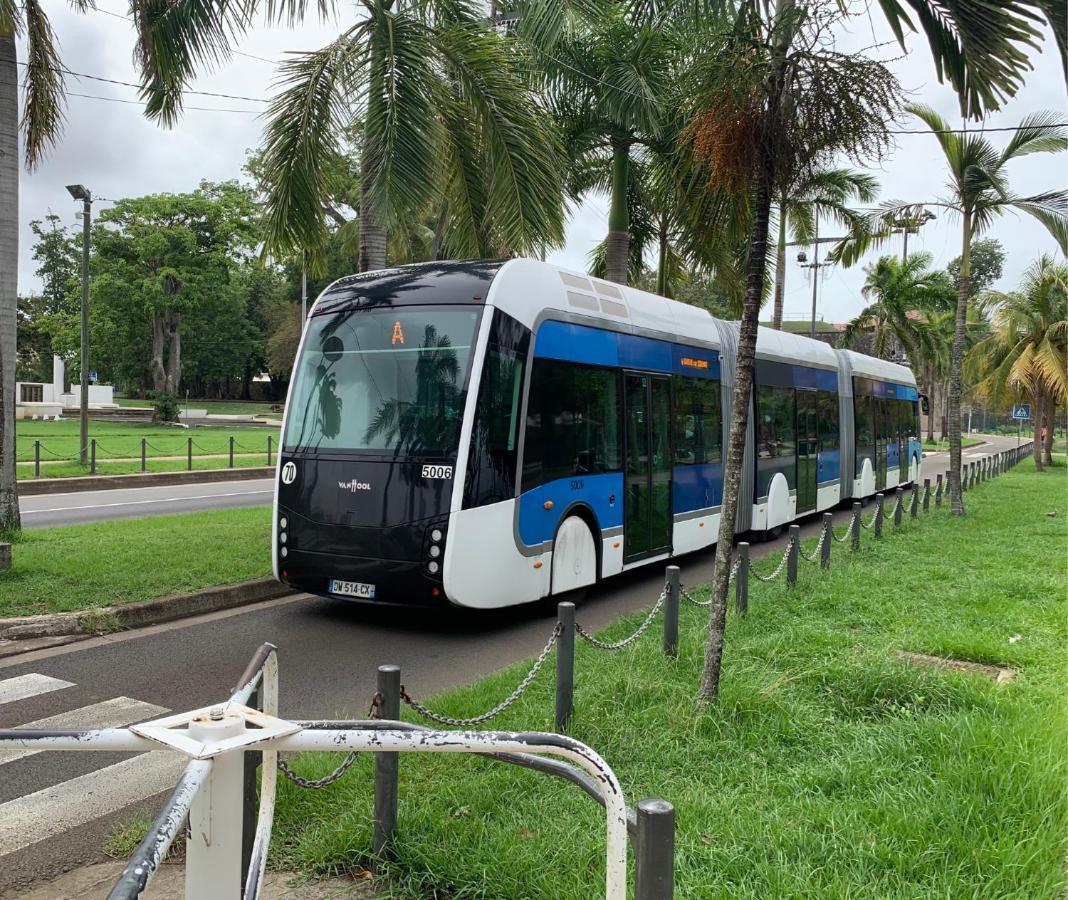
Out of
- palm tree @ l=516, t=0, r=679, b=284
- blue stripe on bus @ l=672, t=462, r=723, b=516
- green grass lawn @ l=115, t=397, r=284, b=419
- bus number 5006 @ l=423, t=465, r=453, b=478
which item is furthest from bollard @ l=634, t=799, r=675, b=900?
green grass lawn @ l=115, t=397, r=284, b=419

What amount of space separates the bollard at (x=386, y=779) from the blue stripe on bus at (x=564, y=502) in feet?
14.0

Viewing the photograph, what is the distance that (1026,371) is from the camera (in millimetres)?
30922

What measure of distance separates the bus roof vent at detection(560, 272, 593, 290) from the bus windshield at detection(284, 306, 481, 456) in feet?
4.84

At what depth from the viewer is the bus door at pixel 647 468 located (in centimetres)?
974

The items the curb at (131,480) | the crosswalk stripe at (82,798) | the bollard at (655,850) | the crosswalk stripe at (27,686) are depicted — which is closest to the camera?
the bollard at (655,850)

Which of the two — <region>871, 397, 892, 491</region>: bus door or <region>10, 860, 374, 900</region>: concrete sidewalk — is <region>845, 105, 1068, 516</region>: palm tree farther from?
<region>10, 860, 374, 900</region>: concrete sidewalk

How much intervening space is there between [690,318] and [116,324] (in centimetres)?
4592

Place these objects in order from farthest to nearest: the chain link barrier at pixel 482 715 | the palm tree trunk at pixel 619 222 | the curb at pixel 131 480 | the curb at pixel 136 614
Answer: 1. the curb at pixel 131 480
2. the palm tree trunk at pixel 619 222
3. the curb at pixel 136 614
4. the chain link barrier at pixel 482 715

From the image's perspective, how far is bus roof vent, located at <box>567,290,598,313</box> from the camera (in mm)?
8797

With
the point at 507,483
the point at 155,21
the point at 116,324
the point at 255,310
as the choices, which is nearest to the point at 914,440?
the point at 507,483

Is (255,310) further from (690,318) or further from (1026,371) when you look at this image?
(690,318)

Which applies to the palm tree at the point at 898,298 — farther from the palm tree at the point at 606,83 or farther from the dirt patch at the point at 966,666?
the dirt patch at the point at 966,666

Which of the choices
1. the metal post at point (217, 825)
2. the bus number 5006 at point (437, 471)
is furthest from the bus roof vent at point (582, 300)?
the metal post at point (217, 825)

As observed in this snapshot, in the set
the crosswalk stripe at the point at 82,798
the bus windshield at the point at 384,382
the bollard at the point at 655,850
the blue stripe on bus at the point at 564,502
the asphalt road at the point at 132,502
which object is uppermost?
the bus windshield at the point at 384,382
